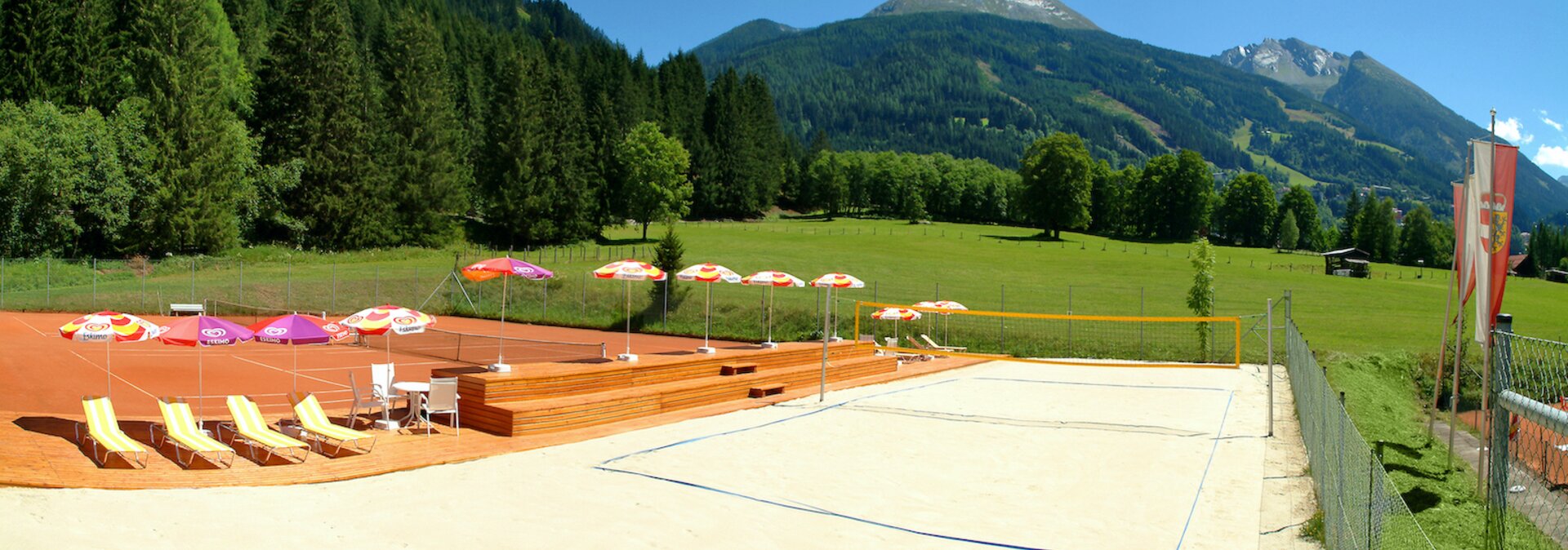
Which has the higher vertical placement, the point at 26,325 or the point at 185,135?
the point at 185,135

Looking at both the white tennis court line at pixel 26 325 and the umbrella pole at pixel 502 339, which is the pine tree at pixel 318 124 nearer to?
the white tennis court line at pixel 26 325

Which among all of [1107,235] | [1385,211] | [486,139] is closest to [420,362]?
[486,139]

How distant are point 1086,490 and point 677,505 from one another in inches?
200

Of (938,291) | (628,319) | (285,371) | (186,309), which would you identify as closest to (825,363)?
(628,319)

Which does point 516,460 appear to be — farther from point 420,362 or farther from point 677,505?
point 420,362

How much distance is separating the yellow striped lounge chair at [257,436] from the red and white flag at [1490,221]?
15.2m

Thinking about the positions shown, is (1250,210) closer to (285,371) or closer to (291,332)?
(285,371)

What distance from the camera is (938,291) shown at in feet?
151

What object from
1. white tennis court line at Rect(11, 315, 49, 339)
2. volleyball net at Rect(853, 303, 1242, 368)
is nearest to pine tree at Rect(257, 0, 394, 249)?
white tennis court line at Rect(11, 315, 49, 339)

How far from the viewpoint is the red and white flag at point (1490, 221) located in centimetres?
1180

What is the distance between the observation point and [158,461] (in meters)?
11.7

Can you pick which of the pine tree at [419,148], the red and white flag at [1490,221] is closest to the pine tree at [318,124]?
the pine tree at [419,148]

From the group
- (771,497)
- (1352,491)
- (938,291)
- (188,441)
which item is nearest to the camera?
(1352,491)

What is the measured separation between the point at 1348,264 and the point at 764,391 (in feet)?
208
